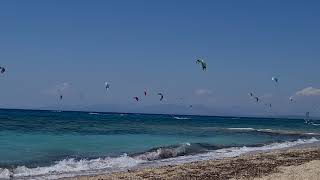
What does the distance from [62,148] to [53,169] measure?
10093mm

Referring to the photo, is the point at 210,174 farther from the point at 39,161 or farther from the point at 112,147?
the point at 112,147

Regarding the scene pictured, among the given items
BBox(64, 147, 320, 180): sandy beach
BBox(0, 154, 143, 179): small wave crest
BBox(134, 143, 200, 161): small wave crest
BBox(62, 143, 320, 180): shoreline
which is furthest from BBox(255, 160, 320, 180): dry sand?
BBox(134, 143, 200, 161): small wave crest

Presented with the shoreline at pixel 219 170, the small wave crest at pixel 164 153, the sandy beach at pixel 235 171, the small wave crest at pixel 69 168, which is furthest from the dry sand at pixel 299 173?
the small wave crest at pixel 164 153

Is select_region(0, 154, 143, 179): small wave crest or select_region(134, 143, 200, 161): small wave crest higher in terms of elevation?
select_region(134, 143, 200, 161): small wave crest

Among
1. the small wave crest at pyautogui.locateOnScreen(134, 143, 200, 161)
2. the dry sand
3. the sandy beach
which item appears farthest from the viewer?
the small wave crest at pyautogui.locateOnScreen(134, 143, 200, 161)

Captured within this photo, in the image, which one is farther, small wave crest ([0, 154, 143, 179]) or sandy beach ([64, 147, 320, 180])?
small wave crest ([0, 154, 143, 179])

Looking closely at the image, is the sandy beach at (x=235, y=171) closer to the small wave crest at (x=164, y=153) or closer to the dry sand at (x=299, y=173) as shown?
the dry sand at (x=299, y=173)

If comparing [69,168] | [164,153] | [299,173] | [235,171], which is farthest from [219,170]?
[164,153]

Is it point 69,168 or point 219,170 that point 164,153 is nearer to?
point 69,168

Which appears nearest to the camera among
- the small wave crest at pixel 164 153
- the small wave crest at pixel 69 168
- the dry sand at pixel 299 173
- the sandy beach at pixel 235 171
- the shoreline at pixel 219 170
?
the dry sand at pixel 299 173

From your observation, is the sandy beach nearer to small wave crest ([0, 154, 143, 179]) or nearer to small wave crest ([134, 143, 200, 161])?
small wave crest ([0, 154, 143, 179])

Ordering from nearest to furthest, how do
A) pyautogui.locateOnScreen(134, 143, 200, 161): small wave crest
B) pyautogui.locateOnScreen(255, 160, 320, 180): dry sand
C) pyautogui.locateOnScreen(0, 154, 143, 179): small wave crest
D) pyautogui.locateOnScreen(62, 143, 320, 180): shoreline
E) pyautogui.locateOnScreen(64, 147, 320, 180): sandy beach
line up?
pyautogui.locateOnScreen(255, 160, 320, 180): dry sand → pyautogui.locateOnScreen(64, 147, 320, 180): sandy beach → pyautogui.locateOnScreen(62, 143, 320, 180): shoreline → pyautogui.locateOnScreen(0, 154, 143, 179): small wave crest → pyautogui.locateOnScreen(134, 143, 200, 161): small wave crest

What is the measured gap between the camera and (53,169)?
21.2 metres

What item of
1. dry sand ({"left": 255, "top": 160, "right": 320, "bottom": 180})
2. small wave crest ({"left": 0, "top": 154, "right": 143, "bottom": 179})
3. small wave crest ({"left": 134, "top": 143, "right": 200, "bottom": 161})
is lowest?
small wave crest ({"left": 0, "top": 154, "right": 143, "bottom": 179})
